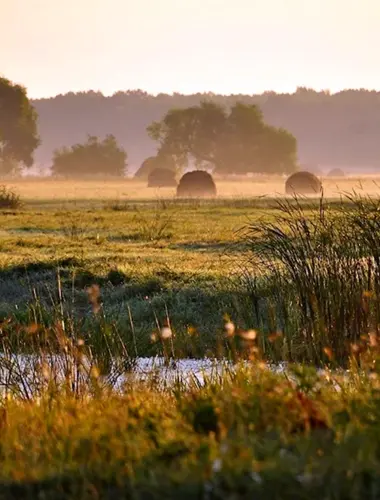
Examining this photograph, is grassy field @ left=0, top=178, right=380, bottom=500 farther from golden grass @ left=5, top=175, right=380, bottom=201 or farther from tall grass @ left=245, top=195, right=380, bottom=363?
golden grass @ left=5, top=175, right=380, bottom=201

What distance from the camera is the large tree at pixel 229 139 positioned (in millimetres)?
101000

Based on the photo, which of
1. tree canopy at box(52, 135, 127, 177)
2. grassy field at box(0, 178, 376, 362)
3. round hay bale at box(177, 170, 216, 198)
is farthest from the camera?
tree canopy at box(52, 135, 127, 177)

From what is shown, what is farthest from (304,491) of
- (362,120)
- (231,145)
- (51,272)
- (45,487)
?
(362,120)

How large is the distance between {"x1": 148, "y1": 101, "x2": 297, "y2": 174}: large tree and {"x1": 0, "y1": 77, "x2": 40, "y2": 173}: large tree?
1612 cm

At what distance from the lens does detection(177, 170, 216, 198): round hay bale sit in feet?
205

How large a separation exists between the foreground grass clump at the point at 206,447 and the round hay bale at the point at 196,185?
56.8 m

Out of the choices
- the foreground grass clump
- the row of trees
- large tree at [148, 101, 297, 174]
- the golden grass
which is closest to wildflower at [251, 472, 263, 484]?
the foreground grass clump

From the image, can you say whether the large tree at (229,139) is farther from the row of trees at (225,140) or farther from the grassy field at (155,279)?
the grassy field at (155,279)

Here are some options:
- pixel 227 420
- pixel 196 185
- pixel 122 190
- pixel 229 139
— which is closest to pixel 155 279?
pixel 227 420

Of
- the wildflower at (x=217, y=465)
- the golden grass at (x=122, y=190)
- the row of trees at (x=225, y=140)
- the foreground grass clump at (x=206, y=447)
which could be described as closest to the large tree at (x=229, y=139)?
the row of trees at (x=225, y=140)

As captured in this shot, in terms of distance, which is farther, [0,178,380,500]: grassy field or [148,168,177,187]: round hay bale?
[148,168,177,187]: round hay bale

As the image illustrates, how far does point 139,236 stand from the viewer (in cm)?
2222

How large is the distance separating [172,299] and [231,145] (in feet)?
295

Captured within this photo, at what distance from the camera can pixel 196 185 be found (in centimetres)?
6309
